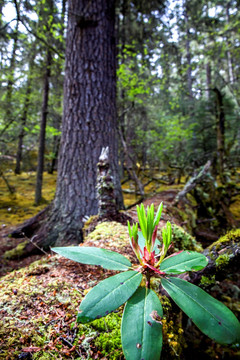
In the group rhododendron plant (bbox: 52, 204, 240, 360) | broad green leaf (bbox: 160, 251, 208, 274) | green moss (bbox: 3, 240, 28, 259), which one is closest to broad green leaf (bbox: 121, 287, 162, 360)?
rhododendron plant (bbox: 52, 204, 240, 360)

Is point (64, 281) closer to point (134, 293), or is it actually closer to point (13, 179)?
point (134, 293)

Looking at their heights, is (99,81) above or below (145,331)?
above

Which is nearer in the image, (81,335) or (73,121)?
(81,335)

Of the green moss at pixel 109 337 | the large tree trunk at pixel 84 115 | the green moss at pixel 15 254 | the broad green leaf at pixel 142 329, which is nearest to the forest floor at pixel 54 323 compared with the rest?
the green moss at pixel 109 337

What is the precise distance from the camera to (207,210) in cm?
362

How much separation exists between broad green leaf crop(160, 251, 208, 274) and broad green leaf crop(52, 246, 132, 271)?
16 centimetres

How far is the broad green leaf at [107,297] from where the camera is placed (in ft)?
1.81

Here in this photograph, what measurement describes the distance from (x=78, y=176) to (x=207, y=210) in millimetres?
2565

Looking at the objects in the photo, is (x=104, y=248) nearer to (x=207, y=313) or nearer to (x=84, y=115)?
(x=207, y=313)

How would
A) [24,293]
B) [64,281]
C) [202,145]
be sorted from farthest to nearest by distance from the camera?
[202,145] → [64,281] → [24,293]

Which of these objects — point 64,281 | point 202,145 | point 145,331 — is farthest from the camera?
point 202,145

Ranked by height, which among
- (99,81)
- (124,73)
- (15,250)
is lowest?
(15,250)

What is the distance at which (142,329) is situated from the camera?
21.1 inches

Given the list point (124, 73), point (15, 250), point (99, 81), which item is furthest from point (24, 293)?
point (124, 73)
